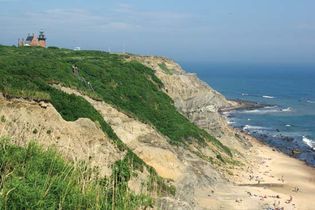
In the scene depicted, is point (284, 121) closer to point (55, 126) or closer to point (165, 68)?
point (165, 68)

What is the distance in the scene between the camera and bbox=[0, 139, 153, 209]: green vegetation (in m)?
10.9

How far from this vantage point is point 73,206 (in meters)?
11.4

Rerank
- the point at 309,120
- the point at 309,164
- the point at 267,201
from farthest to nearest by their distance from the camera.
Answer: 1. the point at 309,120
2. the point at 309,164
3. the point at 267,201

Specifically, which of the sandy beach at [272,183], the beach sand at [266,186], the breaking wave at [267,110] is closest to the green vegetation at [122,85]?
the sandy beach at [272,183]

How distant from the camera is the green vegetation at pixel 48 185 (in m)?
10.9

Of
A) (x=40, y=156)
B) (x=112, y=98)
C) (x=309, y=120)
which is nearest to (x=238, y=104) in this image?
(x=309, y=120)

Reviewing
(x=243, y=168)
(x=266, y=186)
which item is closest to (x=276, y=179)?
(x=243, y=168)

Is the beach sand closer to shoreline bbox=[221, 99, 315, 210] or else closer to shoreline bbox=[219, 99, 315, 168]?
shoreline bbox=[221, 99, 315, 210]

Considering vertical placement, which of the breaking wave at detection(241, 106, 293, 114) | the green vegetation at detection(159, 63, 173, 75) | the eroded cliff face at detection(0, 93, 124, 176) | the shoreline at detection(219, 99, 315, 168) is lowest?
the shoreline at detection(219, 99, 315, 168)

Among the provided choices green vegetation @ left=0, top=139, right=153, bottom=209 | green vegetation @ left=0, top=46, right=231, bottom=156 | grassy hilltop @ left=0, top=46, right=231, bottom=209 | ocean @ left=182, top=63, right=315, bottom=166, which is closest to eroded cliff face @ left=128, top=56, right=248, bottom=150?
grassy hilltop @ left=0, top=46, right=231, bottom=209

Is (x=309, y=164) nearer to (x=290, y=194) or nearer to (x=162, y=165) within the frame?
(x=290, y=194)

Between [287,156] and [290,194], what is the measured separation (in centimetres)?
2181

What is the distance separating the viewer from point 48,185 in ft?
38.9

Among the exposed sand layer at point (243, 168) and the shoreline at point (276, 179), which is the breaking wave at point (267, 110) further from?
the shoreline at point (276, 179)
